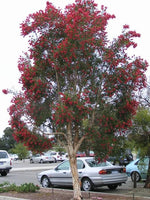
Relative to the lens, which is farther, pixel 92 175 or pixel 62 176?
pixel 62 176

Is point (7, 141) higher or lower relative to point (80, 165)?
higher

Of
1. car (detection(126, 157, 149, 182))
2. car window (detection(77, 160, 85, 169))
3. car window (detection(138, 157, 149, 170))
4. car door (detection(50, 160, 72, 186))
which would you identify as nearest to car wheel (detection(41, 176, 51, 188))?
car door (detection(50, 160, 72, 186))

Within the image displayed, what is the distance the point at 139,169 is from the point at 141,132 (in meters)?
1.77

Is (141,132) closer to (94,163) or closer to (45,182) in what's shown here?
(94,163)

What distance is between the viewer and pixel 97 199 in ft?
35.2

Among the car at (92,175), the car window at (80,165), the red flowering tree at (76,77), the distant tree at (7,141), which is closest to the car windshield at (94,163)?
the car at (92,175)

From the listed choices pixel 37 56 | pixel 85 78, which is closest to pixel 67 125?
pixel 85 78

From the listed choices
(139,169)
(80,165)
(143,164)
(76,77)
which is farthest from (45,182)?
(76,77)

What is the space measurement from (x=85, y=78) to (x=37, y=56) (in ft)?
5.25

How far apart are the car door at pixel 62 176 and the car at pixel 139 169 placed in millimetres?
2750

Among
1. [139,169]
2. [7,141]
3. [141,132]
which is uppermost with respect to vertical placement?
[7,141]

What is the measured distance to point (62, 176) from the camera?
14.5 meters

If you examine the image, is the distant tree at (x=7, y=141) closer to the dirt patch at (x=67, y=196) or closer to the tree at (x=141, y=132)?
the dirt patch at (x=67, y=196)

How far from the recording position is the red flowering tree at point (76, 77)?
959 cm
